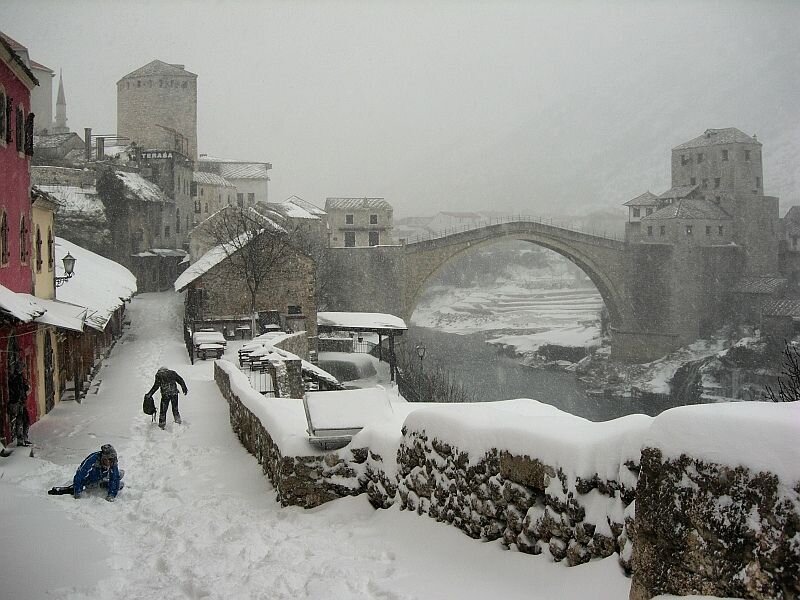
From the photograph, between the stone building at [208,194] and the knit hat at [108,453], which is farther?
the stone building at [208,194]

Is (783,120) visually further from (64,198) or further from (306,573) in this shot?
(306,573)

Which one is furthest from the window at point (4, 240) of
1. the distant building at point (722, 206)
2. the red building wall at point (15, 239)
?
the distant building at point (722, 206)

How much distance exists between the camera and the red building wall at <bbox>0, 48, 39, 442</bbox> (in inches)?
259

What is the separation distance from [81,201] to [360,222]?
47.0 ft

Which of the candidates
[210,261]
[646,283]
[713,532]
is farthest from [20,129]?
[646,283]

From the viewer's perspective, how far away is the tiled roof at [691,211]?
35.8 metres

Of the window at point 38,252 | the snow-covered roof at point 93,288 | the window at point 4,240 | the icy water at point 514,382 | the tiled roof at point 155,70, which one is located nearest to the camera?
the window at point 4,240

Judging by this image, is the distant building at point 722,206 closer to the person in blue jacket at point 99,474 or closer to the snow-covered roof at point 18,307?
the snow-covered roof at point 18,307

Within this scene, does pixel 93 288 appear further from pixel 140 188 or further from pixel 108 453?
pixel 140 188

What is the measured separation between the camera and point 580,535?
9.63 feet

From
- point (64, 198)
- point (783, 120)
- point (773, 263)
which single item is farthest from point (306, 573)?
point (783, 120)

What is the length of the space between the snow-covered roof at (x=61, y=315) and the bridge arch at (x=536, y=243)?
832 inches

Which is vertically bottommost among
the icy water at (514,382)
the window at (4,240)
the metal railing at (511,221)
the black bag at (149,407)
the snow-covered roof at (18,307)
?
the icy water at (514,382)

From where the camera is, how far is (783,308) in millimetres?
29344
